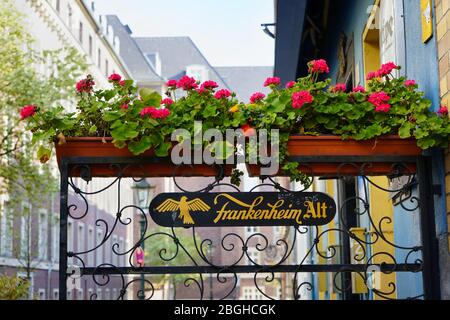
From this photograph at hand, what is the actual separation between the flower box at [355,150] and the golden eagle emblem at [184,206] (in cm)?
28

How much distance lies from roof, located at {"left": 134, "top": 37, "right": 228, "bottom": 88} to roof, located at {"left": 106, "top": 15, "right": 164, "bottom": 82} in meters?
9.69

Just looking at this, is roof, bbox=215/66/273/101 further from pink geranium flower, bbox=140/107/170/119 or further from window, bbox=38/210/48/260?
pink geranium flower, bbox=140/107/170/119

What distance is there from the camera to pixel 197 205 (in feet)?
13.2

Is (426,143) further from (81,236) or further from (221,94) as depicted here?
(81,236)

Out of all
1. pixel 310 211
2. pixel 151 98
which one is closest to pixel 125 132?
pixel 151 98

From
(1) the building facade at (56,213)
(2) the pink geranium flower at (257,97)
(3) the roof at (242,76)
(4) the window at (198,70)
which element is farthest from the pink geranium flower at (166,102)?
(3) the roof at (242,76)

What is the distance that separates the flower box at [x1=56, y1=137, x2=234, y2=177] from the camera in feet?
13.3

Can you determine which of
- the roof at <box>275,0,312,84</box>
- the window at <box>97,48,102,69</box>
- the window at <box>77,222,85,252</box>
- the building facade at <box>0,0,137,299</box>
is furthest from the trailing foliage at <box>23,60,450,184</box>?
the window at <box>97,48,102,69</box>

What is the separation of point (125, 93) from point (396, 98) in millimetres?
1210

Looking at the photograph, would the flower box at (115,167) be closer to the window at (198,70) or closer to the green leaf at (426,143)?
the green leaf at (426,143)
